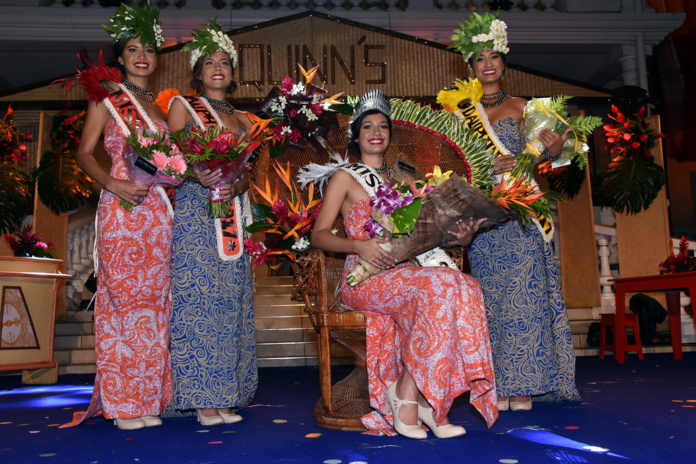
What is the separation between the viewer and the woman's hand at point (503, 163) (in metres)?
3.48

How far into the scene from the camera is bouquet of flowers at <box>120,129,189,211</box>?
3041 mm

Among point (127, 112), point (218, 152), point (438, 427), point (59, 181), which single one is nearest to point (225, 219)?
point (218, 152)

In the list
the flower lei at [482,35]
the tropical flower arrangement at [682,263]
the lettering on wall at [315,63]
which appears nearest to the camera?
the flower lei at [482,35]

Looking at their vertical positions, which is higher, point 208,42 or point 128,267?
point 208,42

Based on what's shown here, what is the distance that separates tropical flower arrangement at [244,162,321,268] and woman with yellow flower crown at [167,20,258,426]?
9 centimetres

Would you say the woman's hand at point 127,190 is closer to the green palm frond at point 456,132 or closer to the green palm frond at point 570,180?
the green palm frond at point 456,132

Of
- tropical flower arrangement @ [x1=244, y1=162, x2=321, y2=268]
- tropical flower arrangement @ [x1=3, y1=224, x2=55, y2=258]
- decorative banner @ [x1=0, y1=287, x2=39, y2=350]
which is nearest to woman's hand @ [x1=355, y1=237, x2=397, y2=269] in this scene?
tropical flower arrangement @ [x1=244, y1=162, x2=321, y2=268]

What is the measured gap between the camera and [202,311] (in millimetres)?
3195

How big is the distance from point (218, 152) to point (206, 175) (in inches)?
5.3

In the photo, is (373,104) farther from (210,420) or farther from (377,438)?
(210,420)

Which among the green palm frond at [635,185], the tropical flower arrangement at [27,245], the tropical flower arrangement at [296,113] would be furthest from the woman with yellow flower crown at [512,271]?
the green palm frond at [635,185]

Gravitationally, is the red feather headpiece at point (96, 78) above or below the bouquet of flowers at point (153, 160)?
above

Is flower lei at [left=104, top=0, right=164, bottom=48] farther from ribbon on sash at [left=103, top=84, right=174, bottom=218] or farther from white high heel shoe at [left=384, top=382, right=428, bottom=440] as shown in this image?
white high heel shoe at [left=384, top=382, right=428, bottom=440]

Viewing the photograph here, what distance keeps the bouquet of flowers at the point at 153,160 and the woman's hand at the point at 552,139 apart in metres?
1.64
